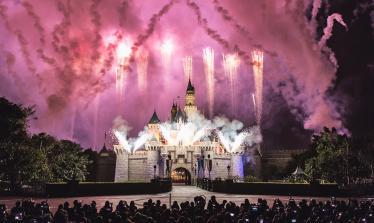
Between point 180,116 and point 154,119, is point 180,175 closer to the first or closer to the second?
point 180,116

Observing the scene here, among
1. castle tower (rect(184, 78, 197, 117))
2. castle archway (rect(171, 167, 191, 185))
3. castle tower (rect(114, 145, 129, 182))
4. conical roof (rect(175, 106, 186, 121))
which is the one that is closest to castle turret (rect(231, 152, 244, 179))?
castle archway (rect(171, 167, 191, 185))

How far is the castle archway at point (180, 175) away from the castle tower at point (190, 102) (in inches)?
723

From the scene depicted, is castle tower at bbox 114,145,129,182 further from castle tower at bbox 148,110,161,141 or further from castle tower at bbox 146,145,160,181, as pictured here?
castle tower at bbox 148,110,161,141

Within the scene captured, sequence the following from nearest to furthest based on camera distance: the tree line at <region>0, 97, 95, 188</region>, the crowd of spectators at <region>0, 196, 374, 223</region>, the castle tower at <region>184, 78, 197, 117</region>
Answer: the crowd of spectators at <region>0, 196, 374, 223</region>
the tree line at <region>0, 97, 95, 188</region>
the castle tower at <region>184, 78, 197, 117</region>

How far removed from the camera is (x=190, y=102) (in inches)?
4604

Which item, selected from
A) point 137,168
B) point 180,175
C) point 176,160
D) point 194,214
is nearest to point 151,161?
point 137,168

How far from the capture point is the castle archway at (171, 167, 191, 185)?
95.5 meters

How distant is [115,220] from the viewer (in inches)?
687

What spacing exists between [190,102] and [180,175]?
23605 millimetres

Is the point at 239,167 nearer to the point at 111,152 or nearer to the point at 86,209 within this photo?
the point at 111,152

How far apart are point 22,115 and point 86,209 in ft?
130

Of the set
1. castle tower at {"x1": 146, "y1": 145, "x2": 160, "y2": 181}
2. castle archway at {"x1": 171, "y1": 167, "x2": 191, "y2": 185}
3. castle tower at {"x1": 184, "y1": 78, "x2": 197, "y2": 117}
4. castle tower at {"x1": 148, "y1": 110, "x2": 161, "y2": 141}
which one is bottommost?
castle archway at {"x1": 171, "y1": 167, "x2": 191, "y2": 185}

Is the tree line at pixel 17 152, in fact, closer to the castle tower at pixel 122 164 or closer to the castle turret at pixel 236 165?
the castle tower at pixel 122 164

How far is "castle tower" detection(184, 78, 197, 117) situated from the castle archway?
60.2 ft
